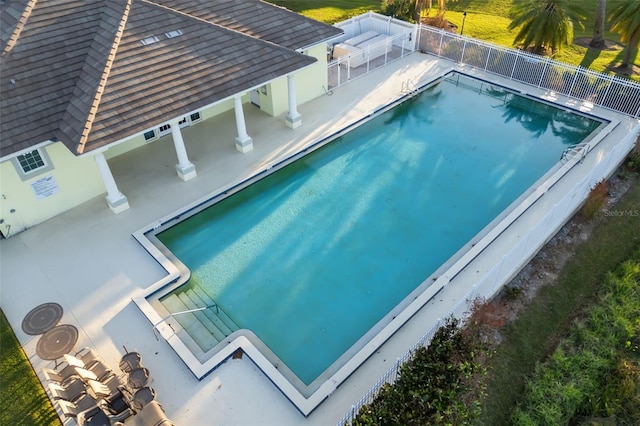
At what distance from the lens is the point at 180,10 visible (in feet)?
64.0

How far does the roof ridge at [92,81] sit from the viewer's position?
46.3ft

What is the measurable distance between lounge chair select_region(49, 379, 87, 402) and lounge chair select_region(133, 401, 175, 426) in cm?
154

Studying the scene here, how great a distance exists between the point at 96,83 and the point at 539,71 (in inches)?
861

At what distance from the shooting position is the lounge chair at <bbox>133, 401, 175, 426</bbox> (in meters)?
10.4

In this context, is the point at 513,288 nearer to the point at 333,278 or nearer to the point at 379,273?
the point at 379,273

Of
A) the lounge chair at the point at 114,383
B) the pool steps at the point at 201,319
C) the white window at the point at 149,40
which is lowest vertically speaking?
the pool steps at the point at 201,319

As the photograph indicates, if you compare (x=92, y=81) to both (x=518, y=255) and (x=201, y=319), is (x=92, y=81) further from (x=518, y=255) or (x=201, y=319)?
(x=518, y=255)

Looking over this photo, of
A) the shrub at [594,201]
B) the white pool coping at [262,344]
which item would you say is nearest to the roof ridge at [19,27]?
the white pool coping at [262,344]

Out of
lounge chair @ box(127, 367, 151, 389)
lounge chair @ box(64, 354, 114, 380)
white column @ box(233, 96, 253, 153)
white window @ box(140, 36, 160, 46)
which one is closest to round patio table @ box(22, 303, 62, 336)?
lounge chair @ box(64, 354, 114, 380)

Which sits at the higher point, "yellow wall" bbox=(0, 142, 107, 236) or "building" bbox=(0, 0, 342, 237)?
"building" bbox=(0, 0, 342, 237)

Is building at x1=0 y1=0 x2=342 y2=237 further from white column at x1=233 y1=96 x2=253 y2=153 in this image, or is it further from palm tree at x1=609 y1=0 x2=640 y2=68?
palm tree at x1=609 y1=0 x2=640 y2=68

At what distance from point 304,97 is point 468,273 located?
13.1 meters

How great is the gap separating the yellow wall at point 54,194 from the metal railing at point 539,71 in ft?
68.3

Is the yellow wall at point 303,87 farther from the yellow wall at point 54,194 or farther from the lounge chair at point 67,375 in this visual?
the lounge chair at point 67,375
